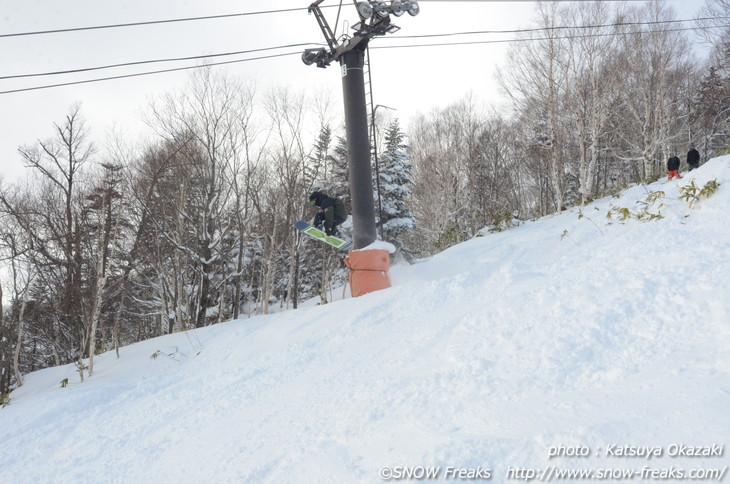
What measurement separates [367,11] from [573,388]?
5925mm

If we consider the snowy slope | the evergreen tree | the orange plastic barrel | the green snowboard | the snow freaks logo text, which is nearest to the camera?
the snow freaks logo text

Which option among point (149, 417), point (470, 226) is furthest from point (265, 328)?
point (470, 226)

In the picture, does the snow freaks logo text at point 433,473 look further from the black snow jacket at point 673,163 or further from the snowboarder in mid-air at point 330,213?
the black snow jacket at point 673,163

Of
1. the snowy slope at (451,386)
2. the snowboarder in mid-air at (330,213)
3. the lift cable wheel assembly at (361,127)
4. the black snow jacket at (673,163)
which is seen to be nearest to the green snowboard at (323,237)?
the snowboarder in mid-air at (330,213)

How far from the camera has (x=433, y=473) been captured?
76.6 inches

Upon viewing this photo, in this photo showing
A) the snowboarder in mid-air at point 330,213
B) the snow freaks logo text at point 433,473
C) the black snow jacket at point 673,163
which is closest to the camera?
the snow freaks logo text at point 433,473

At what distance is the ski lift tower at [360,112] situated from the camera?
6.47m

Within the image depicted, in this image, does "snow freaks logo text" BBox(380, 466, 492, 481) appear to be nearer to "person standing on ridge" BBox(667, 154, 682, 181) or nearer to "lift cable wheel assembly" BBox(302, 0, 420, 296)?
"lift cable wheel assembly" BBox(302, 0, 420, 296)

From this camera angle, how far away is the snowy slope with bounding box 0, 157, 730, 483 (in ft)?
6.77

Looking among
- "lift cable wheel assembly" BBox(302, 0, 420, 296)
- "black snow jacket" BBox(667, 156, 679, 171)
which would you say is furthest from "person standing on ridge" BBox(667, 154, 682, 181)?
"lift cable wheel assembly" BBox(302, 0, 420, 296)

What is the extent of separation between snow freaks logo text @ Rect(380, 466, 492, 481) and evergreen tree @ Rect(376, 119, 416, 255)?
1666cm

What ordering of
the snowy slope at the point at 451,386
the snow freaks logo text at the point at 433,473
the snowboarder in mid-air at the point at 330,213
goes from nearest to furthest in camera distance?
the snow freaks logo text at the point at 433,473, the snowy slope at the point at 451,386, the snowboarder in mid-air at the point at 330,213

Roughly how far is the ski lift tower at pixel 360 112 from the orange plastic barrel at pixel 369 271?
347mm

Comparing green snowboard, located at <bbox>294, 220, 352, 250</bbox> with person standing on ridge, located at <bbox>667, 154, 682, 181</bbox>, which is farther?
person standing on ridge, located at <bbox>667, 154, 682, 181</bbox>
